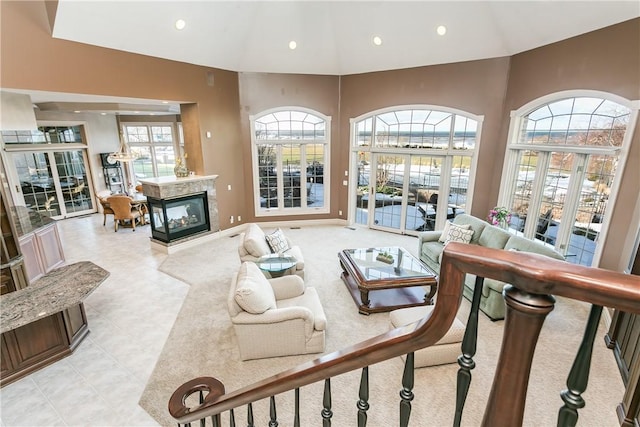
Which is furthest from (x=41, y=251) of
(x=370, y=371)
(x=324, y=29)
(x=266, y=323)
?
(x=324, y=29)

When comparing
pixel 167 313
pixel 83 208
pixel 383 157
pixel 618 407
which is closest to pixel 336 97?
pixel 383 157

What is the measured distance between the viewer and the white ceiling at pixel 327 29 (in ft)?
14.0

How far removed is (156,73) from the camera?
5613mm

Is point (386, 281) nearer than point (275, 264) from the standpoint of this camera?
Yes

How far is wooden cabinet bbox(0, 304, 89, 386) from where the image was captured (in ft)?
10.6

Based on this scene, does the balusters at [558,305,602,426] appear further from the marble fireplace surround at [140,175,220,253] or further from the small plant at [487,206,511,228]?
the marble fireplace surround at [140,175,220,253]

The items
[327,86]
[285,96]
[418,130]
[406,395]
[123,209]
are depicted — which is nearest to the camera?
[406,395]

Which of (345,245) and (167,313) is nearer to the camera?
(167,313)

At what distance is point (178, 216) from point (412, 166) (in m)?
5.18

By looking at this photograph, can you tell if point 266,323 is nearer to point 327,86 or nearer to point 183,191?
point 183,191

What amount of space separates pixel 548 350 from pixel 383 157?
4.92 meters

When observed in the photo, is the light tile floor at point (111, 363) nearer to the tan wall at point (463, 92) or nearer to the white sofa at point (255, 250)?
the white sofa at point (255, 250)

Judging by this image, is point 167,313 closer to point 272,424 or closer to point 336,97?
point 272,424

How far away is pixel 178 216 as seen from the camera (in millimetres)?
6633
